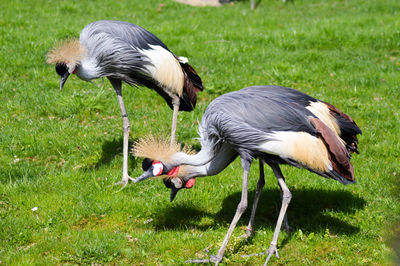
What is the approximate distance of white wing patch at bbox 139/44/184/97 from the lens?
5.80 meters

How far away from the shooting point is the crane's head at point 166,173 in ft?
14.9

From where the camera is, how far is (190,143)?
22.5 ft

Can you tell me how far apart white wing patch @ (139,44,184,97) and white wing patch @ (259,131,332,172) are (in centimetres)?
197

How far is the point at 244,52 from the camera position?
979cm

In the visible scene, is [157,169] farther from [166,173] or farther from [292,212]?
[292,212]

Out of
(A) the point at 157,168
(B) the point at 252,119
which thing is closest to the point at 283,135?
(B) the point at 252,119

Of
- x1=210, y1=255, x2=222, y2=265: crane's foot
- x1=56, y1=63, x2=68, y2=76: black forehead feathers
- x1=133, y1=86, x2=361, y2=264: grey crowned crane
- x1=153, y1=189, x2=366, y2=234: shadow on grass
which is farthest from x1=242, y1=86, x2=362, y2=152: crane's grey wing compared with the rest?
x1=56, y1=63, x2=68, y2=76: black forehead feathers

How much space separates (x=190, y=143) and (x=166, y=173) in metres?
2.26

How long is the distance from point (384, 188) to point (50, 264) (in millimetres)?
3743

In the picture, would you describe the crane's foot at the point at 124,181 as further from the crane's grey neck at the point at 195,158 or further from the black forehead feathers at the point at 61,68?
the black forehead feathers at the point at 61,68

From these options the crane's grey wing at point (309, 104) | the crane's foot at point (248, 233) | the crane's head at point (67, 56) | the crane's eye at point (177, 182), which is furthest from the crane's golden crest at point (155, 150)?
the crane's head at point (67, 56)

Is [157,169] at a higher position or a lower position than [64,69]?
lower

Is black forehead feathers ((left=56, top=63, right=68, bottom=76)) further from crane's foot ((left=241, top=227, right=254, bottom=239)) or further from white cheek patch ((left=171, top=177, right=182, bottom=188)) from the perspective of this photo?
crane's foot ((left=241, top=227, right=254, bottom=239))

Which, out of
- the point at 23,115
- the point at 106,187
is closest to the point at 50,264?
the point at 106,187
